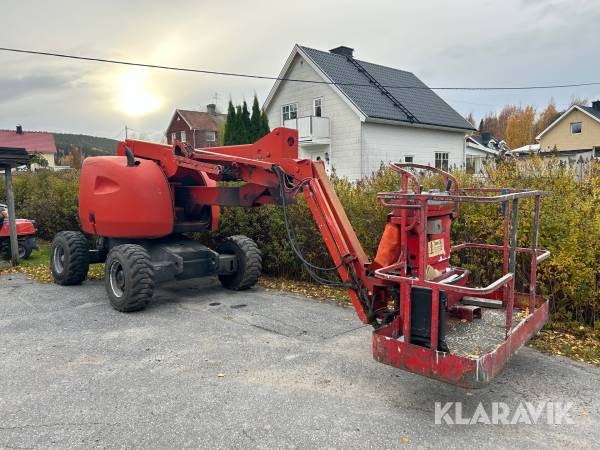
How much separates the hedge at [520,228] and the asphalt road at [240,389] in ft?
3.21

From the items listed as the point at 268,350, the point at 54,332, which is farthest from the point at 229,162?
the point at 54,332

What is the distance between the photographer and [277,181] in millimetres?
5395

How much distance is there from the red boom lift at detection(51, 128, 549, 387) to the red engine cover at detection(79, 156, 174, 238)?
1 cm

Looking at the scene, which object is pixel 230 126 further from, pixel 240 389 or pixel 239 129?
pixel 240 389

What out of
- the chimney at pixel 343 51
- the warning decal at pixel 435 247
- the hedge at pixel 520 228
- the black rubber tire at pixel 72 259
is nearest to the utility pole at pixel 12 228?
the black rubber tire at pixel 72 259

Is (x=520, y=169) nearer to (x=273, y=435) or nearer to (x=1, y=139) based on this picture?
(x=273, y=435)

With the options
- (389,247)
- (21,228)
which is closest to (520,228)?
(389,247)

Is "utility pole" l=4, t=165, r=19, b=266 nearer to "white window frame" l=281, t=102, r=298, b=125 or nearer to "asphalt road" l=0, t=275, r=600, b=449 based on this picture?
"asphalt road" l=0, t=275, r=600, b=449

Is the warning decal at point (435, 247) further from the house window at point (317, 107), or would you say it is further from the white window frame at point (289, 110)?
the white window frame at point (289, 110)

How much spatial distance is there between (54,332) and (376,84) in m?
20.9

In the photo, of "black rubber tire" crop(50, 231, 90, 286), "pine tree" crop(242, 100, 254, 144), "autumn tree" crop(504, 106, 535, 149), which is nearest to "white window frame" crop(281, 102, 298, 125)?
"pine tree" crop(242, 100, 254, 144)

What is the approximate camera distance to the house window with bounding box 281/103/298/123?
24334 mm

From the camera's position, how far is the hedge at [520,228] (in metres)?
5.12

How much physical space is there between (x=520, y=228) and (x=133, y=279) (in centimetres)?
464
